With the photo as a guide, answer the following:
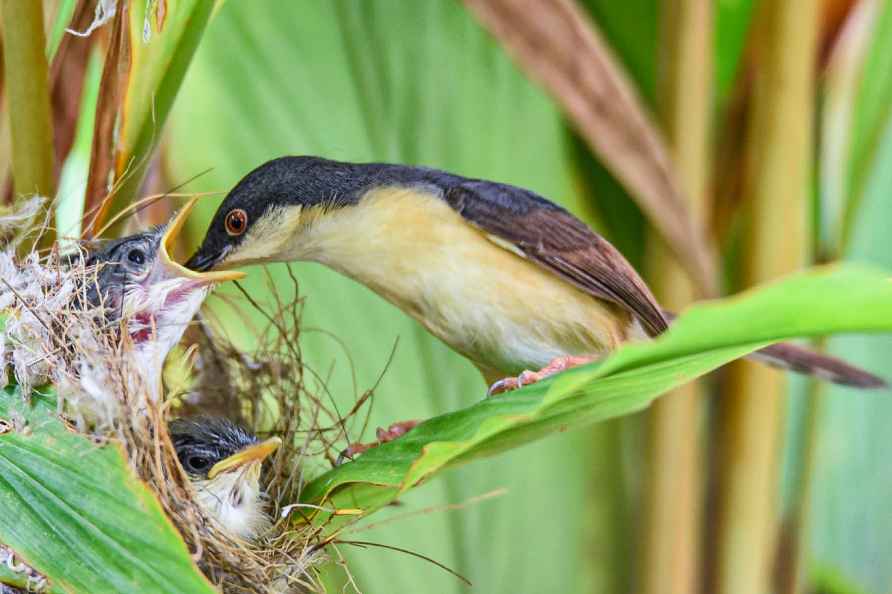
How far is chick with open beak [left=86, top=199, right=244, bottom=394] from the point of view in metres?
0.88

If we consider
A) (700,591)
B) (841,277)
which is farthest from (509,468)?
(841,277)

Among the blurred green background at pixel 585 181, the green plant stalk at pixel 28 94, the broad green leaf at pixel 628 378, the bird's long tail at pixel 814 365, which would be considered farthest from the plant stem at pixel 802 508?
the green plant stalk at pixel 28 94

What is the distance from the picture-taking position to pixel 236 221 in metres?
0.85

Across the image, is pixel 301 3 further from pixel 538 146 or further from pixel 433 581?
pixel 433 581

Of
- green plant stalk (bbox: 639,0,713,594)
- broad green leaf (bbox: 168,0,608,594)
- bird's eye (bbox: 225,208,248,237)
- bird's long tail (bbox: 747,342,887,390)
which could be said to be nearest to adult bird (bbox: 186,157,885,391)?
bird's eye (bbox: 225,208,248,237)

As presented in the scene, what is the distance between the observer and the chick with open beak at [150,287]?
884mm

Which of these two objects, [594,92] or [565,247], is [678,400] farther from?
[565,247]

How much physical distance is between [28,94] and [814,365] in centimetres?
73

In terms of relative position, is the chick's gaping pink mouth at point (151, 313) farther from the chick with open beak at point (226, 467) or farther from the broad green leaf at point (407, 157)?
the broad green leaf at point (407, 157)

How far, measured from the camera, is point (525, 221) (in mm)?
872

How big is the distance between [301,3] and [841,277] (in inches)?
44.6

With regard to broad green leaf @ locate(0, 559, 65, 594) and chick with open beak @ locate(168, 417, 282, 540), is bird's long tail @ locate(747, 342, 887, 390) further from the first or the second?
broad green leaf @ locate(0, 559, 65, 594)

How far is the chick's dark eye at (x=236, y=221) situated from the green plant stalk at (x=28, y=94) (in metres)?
0.15

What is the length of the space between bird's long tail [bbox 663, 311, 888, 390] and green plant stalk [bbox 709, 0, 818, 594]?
0.57m
